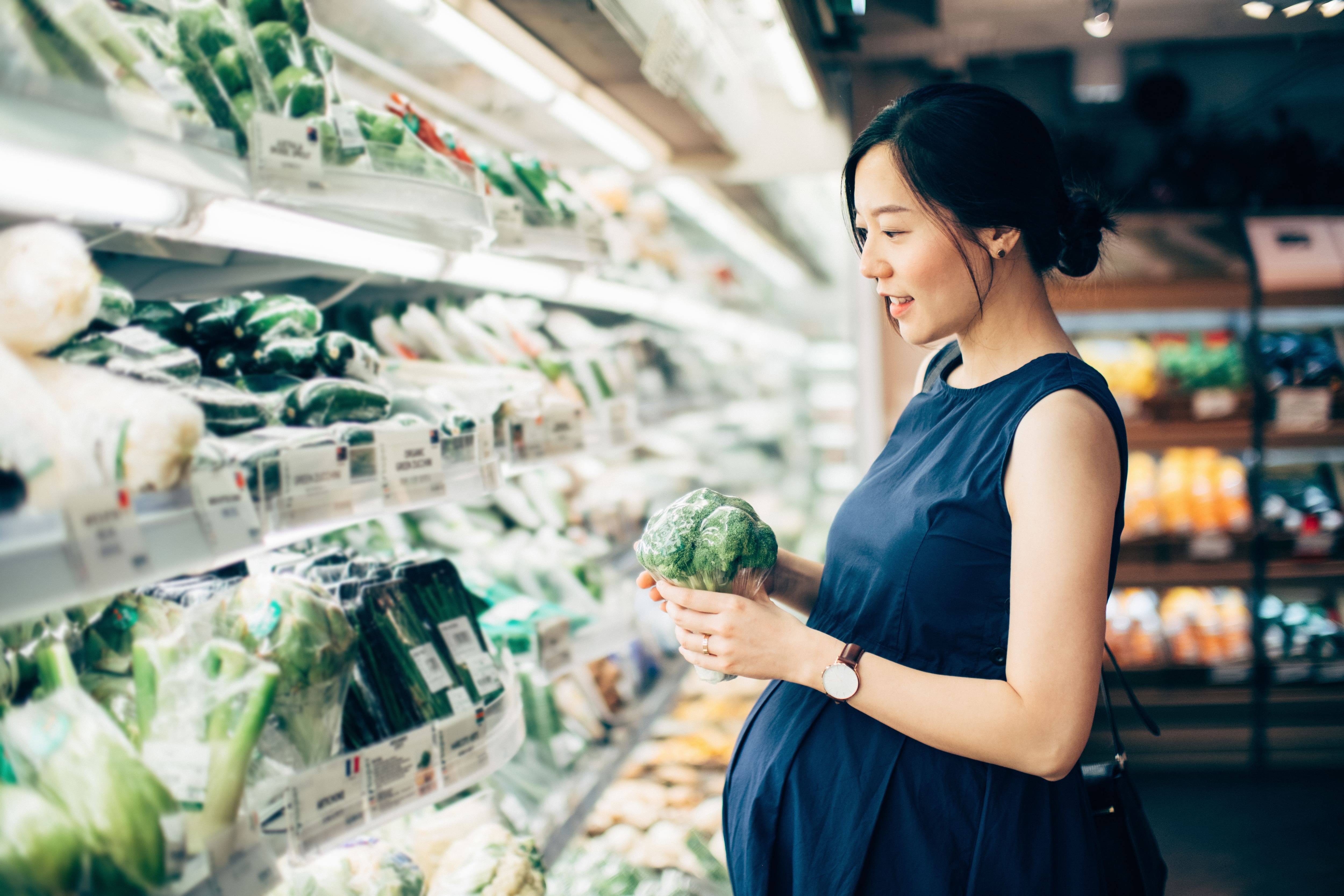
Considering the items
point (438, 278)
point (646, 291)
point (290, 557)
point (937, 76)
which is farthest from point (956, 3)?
point (290, 557)

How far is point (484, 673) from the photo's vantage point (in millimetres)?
1476

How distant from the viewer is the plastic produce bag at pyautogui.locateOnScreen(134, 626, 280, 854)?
924mm

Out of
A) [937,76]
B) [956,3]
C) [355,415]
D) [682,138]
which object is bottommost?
[355,415]

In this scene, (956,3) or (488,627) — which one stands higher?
(956,3)

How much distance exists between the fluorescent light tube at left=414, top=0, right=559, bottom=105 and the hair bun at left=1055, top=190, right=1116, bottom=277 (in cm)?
123

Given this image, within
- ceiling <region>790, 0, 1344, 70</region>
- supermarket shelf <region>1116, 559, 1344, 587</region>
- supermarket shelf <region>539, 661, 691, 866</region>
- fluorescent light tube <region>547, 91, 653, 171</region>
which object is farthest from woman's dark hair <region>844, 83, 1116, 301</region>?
supermarket shelf <region>1116, 559, 1344, 587</region>

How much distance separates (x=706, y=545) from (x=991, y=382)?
1.49 feet

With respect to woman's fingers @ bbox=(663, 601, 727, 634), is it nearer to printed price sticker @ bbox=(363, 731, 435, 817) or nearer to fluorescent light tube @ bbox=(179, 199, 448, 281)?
printed price sticker @ bbox=(363, 731, 435, 817)

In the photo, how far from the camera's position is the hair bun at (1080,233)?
1.24 meters

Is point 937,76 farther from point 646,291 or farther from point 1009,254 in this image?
point 1009,254

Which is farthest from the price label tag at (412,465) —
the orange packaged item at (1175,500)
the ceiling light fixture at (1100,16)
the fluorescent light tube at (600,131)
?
the orange packaged item at (1175,500)

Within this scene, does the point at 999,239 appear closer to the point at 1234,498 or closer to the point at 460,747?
the point at 460,747

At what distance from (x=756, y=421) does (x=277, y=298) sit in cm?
393

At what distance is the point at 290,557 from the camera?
145 centimetres
